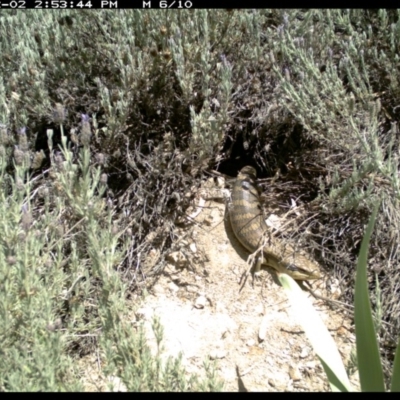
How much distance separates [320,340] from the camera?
2488mm

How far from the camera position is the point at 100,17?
347cm

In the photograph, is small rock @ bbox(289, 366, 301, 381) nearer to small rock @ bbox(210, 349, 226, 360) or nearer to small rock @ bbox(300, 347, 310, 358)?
small rock @ bbox(300, 347, 310, 358)

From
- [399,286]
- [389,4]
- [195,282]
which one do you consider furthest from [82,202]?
[389,4]

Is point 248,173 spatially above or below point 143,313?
above

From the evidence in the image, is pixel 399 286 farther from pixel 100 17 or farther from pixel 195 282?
pixel 100 17

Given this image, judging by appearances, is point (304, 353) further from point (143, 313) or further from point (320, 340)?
point (143, 313)

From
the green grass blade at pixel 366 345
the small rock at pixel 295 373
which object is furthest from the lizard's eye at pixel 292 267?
the green grass blade at pixel 366 345

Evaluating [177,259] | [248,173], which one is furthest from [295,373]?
[248,173]

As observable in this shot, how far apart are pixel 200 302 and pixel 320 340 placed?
1.01 m

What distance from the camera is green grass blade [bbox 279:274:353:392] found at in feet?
7.94

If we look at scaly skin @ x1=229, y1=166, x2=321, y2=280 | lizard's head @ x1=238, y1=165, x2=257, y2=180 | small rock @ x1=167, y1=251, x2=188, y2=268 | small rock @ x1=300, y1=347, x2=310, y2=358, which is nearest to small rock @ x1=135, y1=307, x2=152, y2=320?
small rock @ x1=167, y1=251, x2=188, y2=268

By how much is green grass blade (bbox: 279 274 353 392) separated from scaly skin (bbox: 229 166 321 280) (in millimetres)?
904

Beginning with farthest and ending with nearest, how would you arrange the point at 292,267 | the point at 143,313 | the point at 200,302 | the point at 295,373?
the point at 292,267 < the point at 200,302 < the point at 143,313 < the point at 295,373

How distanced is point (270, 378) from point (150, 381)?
0.86 metres
